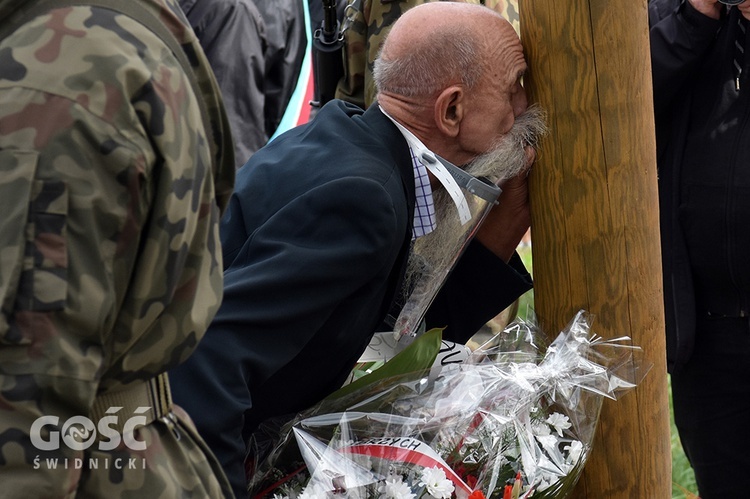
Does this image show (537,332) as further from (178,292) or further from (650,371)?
(178,292)

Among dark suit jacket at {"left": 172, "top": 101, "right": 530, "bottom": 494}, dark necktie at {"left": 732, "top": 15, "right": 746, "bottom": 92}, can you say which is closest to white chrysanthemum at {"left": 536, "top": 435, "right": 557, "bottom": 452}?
dark suit jacket at {"left": 172, "top": 101, "right": 530, "bottom": 494}

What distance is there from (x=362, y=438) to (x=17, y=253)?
113 centimetres

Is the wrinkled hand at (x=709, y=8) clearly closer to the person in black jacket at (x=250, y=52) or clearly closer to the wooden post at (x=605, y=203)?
the wooden post at (x=605, y=203)

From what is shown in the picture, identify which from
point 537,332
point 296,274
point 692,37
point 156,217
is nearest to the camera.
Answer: point 156,217

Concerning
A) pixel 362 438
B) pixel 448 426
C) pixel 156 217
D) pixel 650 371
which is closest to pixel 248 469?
pixel 362 438

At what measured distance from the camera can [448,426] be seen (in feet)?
7.09

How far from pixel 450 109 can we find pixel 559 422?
77cm

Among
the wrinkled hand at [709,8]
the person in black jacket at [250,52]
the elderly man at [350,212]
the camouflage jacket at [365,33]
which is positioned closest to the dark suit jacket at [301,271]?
the elderly man at [350,212]

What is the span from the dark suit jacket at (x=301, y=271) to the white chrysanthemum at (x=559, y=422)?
0.46 meters

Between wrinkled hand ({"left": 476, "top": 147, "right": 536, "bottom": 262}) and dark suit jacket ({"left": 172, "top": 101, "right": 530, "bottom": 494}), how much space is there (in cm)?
35

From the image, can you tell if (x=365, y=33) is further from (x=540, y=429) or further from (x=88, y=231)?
(x=88, y=231)

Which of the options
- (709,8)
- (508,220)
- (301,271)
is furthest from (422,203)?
(709,8)

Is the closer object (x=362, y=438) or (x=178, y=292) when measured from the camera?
(x=178, y=292)

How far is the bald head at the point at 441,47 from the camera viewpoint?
2.34 m
